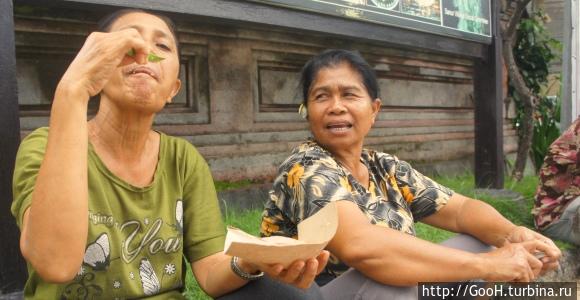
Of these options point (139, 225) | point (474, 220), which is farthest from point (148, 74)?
point (474, 220)

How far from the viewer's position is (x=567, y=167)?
3900 mm

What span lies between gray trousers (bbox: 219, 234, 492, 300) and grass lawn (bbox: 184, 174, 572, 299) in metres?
0.81

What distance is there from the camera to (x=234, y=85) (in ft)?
15.6

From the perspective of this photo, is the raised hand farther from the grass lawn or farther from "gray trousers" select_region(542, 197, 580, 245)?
"gray trousers" select_region(542, 197, 580, 245)

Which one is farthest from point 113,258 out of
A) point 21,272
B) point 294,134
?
point 294,134

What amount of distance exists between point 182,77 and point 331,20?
1.38 m

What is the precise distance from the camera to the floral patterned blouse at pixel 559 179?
12.7 feet

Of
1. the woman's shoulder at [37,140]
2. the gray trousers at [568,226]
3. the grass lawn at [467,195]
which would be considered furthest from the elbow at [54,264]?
the gray trousers at [568,226]

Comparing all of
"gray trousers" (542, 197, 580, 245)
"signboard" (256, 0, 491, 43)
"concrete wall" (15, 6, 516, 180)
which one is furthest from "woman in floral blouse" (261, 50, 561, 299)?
"concrete wall" (15, 6, 516, 180)

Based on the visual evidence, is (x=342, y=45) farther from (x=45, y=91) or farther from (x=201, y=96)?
(x=45, y=91)

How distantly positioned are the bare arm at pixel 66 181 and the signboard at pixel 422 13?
1.87m

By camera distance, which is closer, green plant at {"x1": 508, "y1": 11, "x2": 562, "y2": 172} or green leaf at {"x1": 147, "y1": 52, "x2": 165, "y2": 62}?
green leaf at {"x1": 147, "y1": 52, "x2": 165, "y2": 62}

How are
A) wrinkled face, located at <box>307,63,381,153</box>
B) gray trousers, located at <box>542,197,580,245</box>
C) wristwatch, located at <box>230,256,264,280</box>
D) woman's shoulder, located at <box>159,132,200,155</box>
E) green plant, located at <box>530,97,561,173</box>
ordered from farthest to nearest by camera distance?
→ 1. green plant, located at <box>530,97,561,173</box>
2. gray trousers, located at <box>542,197,580,245</box>
3. wrinkled face, located at <box>307,63,381,153</box>
4. woman's shoulder, located at <box>159,132,200,155</box>
5. wristwatch, located at <box>230,256,264,280</box>

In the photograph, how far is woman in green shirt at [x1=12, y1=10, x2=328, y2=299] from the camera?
4.42 ft
